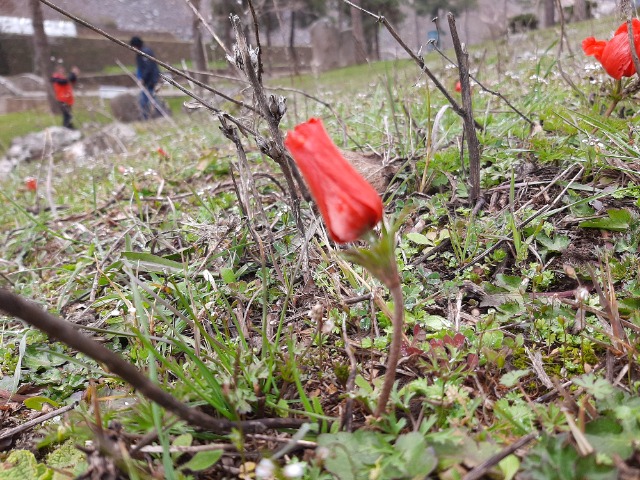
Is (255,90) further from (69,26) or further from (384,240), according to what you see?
(69,26)

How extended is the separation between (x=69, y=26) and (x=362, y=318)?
106 ft

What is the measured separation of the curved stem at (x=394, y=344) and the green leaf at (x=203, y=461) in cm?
31

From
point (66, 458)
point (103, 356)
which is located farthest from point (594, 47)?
point (66, 458)

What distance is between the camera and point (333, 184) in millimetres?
818

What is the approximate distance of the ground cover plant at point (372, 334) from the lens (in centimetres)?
86

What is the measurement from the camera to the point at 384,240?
2.60ft

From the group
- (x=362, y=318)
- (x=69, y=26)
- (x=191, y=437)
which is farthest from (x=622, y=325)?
(x=69, y=26)

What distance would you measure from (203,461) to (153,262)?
1007 millimetres

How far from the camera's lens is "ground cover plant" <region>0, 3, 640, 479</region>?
0.86 metres

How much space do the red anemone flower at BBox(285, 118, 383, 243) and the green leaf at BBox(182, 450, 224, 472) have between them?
1.51 feet

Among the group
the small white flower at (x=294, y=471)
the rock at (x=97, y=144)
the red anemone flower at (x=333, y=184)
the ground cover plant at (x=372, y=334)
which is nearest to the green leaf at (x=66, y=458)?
the ground cover plant at (x=372, y=334)

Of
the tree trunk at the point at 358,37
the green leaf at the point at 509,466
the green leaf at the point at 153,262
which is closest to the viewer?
the green leaf at the point at 509,466

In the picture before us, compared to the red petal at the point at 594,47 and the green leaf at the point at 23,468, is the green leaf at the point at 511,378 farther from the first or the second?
the red petal at the point at 594,47

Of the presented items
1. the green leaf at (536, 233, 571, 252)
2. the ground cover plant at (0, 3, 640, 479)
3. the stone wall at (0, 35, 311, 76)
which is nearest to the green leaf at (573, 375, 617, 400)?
the ground cover plant at (0, 3, 640, 479)
